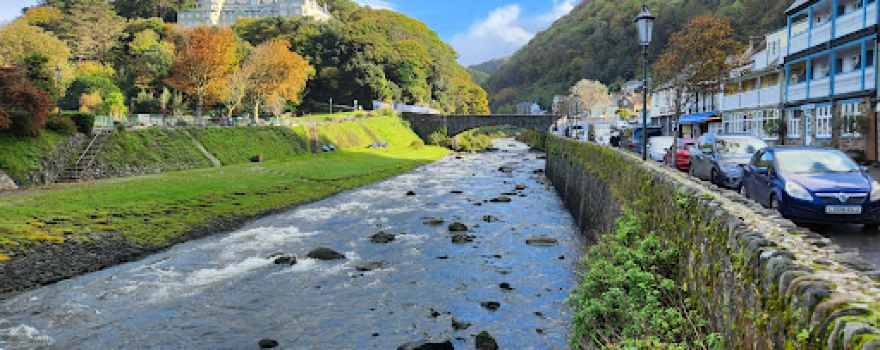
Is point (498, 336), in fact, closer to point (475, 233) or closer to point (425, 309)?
point (425, 309)

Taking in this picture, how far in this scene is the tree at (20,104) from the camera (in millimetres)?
35094

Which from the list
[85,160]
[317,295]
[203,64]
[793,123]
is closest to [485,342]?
[317,295]

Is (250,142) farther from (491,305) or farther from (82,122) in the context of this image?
(491,305)

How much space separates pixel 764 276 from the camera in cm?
570

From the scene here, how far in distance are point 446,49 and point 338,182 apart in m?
159

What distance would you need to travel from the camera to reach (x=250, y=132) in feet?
204

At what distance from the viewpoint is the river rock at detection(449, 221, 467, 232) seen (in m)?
26.5

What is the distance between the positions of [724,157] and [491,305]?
12342 mm

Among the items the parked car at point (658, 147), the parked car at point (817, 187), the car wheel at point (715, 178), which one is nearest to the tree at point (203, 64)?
the parked car at point (658, 147)

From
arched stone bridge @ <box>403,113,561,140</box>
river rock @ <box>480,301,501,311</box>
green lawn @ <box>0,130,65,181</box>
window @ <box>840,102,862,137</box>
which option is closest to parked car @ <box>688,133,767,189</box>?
river rock @ <box>480,301,501,311</box>

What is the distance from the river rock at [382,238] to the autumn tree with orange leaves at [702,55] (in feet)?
95.5

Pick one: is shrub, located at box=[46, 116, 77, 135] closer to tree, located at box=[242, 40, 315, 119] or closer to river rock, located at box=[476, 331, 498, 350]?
tree, located at box=[242, 40, 315, 119]

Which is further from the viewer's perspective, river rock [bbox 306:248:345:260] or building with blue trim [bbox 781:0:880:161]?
building with blue trim [bbox 781:0:880:161]

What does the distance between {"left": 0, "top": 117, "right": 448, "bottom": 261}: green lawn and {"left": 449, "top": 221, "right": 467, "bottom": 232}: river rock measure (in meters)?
11.2
